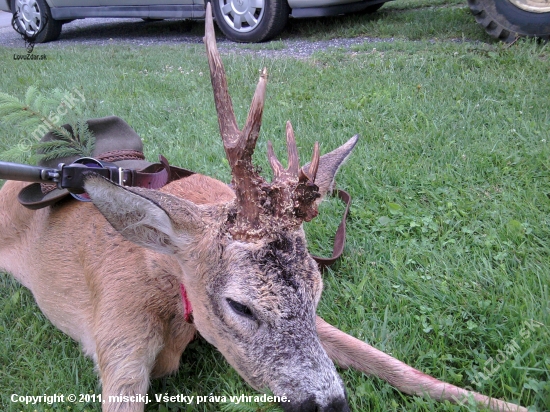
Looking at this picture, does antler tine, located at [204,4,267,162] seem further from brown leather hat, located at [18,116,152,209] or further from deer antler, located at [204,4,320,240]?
brown leather hat, located at [18,116,152,209]

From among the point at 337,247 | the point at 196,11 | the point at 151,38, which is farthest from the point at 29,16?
the point at 337,247

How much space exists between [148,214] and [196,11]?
8344mm

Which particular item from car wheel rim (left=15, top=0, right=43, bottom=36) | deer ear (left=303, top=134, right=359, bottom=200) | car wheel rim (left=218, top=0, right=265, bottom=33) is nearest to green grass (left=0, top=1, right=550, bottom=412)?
deer ear (left=303, top=134, right=359, bottom=200)

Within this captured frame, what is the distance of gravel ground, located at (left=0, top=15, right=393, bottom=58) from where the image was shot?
821cm

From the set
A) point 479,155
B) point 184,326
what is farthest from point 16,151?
point 479,155

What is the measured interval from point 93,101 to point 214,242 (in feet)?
15.7

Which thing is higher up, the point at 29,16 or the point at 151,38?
the point at 29,16

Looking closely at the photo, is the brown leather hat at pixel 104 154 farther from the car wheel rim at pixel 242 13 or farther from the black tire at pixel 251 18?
the car wheel rim at pixel 242 13

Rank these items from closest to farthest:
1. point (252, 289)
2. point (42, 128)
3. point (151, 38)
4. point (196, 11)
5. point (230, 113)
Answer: point (252, 289) < point (230, 113) < point (42, 128) < point (196, 11) < point (151, 38)

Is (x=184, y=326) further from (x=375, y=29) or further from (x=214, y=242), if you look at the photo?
(x=375, y=29)

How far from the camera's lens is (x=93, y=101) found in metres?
6.29

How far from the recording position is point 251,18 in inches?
352

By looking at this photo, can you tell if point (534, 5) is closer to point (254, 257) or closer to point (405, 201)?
point (405, 201)

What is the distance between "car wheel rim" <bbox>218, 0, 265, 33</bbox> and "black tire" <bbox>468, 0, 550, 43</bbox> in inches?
144
